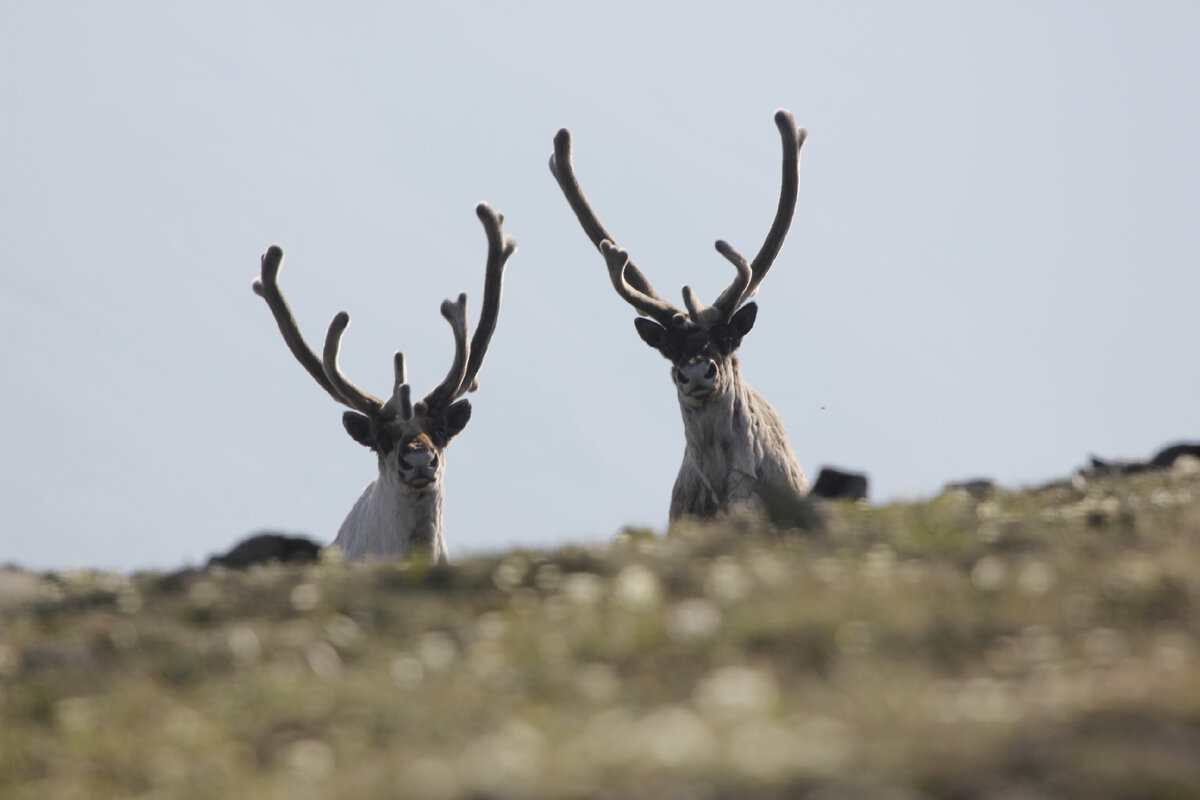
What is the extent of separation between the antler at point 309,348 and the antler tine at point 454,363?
1.82ft

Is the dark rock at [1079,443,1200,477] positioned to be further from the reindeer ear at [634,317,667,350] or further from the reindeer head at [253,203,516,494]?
the reindeer head at [253,203,516,494]

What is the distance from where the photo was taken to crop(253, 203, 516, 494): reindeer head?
49.6 feet

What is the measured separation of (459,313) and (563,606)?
9103 millimetres

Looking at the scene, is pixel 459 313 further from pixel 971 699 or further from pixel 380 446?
pixel 971 699

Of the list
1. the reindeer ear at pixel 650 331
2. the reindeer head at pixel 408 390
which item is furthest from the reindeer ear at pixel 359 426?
the reindeer ear at pixel 650 331

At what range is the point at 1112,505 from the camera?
9.79 m

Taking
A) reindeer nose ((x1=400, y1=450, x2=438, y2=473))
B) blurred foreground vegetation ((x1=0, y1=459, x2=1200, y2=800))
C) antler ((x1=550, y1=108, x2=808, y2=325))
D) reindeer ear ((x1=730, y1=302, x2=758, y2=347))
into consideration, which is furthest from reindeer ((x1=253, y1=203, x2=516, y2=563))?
blurred foreground vegetation ((x1=0, y1=459, x2=1200, y2=800))

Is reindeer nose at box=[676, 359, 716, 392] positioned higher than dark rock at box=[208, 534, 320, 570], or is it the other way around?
reindeer nose at box=[676, 359, 716, 392]

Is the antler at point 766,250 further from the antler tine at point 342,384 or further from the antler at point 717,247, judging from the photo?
the antler tine at point 342,384

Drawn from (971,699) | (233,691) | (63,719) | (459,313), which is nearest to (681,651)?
(971,699)

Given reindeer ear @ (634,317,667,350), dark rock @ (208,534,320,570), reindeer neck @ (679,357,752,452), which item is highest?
reindeer ear @ (634,317,667,350)

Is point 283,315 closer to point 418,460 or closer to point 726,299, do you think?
point 418,460

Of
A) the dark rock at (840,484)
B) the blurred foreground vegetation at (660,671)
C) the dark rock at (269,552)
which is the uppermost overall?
the dark rock at (840,484)

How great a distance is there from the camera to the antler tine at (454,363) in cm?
1580
